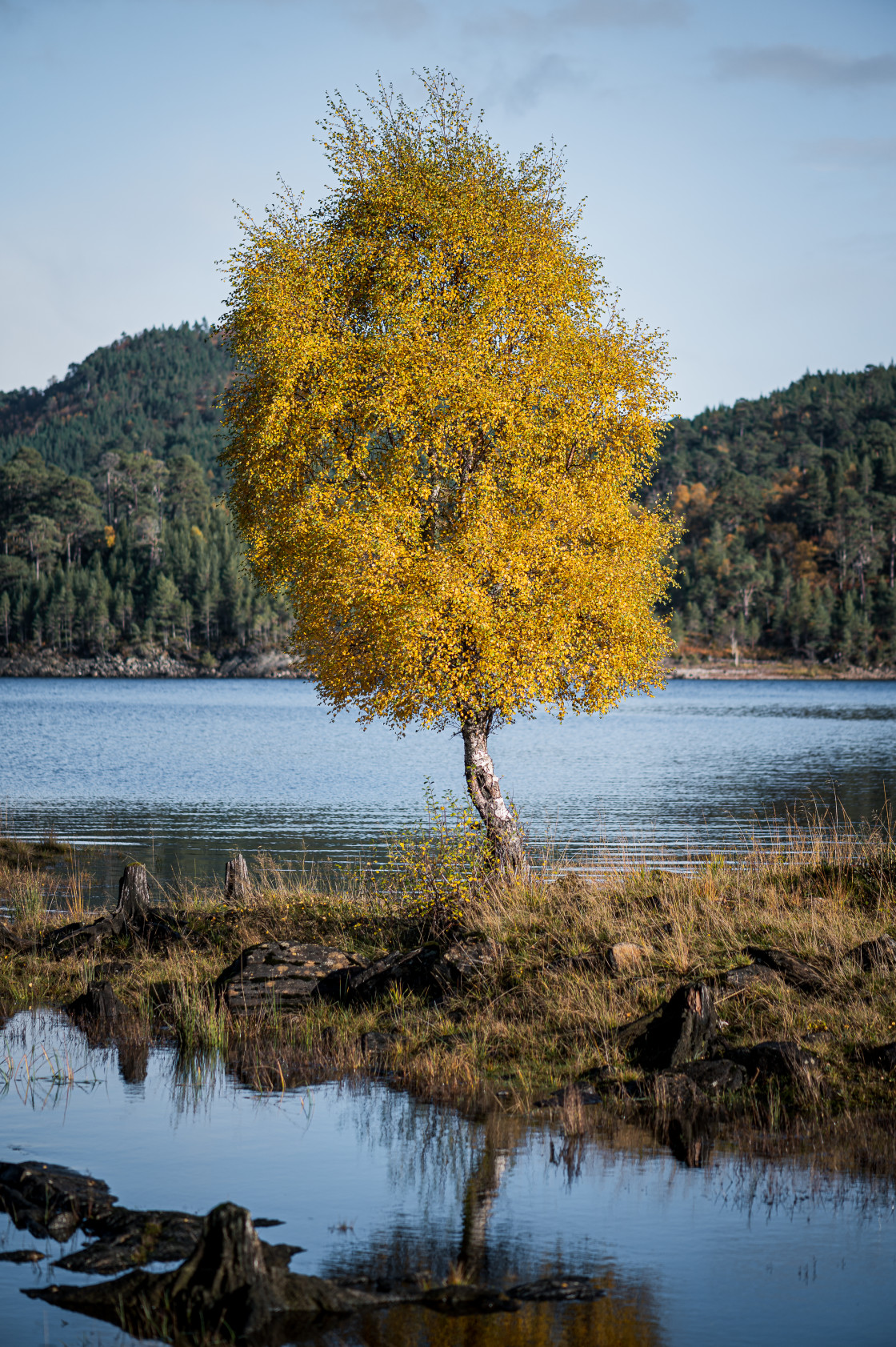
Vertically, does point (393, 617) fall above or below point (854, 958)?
above

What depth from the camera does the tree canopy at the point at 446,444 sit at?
19484mm

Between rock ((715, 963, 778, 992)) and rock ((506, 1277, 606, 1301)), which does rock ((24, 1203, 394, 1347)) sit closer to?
rock ((506, 1277, 606, 1301))

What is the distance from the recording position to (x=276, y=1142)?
37.7 ft

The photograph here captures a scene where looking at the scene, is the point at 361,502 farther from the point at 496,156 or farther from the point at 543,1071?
the point at 543,1071

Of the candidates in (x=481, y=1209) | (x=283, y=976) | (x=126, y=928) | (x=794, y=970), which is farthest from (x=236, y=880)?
(x=481, y=1209)

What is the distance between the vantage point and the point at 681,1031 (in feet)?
42.0

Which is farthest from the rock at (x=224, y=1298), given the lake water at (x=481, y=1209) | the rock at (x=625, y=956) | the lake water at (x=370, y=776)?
the lake water at (x=370, y=776)

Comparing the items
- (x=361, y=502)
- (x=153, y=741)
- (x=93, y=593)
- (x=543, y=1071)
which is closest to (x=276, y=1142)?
(x=543, y=1071)

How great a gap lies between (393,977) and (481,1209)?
670 cm

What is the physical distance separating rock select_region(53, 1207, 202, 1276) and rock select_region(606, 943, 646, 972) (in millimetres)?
7099

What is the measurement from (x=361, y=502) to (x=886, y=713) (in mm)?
96967

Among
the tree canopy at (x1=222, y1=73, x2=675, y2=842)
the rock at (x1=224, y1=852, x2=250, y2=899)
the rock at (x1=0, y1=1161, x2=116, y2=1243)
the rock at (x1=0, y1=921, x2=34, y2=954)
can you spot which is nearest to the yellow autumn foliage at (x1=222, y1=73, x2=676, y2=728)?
the tree canopy at (x1=222, y1=73, x2=675, y2=842)

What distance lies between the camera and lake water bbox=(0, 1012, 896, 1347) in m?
7.89

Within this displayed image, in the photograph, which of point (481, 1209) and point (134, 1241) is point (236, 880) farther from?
point (134, 1241)
